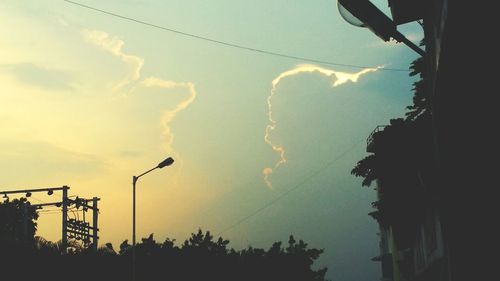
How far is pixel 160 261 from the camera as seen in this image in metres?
42.7

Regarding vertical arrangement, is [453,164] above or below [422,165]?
below

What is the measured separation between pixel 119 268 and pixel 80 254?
2656 millimetres

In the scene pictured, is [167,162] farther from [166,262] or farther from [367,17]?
[367,17]

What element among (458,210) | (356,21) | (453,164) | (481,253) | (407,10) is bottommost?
(481,253)

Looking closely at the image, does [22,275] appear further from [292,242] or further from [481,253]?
[481,253]

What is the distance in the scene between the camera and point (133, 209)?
3500 centimetres

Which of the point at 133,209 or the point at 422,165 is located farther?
the point at 133,209

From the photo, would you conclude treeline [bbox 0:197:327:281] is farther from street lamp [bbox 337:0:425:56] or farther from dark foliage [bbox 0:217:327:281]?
street lamp [bbox 337:0:425:56]

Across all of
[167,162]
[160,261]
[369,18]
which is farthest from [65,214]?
[369,18]

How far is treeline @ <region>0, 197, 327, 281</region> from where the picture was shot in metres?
36.9

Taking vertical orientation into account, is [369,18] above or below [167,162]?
below

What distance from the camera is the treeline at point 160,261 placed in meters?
36.9

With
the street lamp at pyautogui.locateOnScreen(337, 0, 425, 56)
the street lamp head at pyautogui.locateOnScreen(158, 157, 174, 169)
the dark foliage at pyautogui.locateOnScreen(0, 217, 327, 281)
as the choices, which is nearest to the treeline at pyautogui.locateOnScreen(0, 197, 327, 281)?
the dark foliage at pyautogui.locateOnScreen(0, 217, 327, 281)

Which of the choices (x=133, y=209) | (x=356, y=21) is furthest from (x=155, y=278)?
(x=356, y=21)
